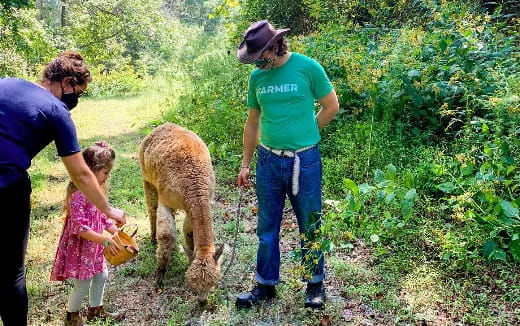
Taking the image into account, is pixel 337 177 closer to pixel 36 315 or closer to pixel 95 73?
pixel 36 315

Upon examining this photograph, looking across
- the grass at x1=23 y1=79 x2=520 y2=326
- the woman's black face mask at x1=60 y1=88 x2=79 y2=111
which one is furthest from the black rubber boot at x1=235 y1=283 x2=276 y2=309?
the woman's black face mask at x1=60 y1=88 x2=79 y2=111

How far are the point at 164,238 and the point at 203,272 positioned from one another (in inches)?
32.0

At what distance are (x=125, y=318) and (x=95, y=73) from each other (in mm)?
17509

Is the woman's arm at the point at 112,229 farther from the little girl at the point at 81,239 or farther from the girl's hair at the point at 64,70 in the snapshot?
the girl's hair at the point at 64,70

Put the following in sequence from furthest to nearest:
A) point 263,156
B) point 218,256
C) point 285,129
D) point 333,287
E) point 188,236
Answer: point 188,236, point 333,287, point 218,256, point 263,156, point 285,129

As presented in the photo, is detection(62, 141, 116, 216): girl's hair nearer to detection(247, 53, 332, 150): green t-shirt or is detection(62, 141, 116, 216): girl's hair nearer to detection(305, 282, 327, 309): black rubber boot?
detection(247, 53, 332, 150): green t-shirt

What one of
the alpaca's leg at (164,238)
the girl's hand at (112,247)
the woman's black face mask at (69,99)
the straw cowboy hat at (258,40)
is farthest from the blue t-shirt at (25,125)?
the alpaca's leg at (164,238)

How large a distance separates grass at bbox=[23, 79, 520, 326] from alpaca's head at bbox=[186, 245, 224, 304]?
40 cm

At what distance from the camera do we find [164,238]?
14.3 feet

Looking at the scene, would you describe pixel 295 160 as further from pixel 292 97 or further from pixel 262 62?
pixel 262 62

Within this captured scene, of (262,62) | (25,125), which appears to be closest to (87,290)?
(25,125)

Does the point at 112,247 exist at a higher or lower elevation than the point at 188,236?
higher

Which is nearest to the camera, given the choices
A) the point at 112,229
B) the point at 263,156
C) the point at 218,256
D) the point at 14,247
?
the point at 14,247

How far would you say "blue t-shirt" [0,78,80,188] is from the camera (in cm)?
279
